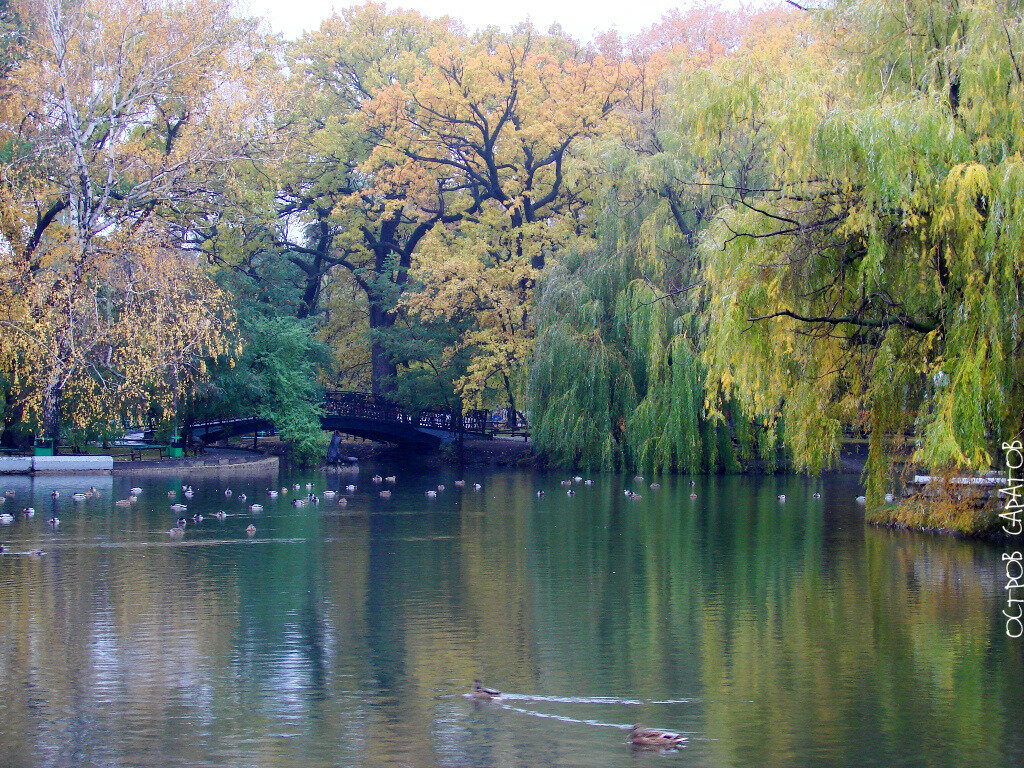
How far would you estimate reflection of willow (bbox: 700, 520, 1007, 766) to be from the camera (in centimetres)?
688

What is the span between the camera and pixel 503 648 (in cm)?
945

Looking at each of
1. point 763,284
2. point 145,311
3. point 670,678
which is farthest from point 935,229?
point 145,311

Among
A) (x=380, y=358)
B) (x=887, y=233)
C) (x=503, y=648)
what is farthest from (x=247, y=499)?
(x=380, y=358)

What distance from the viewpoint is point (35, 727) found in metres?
7.12

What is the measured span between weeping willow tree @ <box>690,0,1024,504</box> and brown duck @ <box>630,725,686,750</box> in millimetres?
7145

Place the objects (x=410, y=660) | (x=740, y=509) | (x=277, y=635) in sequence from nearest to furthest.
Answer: (x=410, y=660) → (x=277, y=635) → (x=740, y=509)

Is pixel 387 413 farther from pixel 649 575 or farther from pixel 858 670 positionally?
pixel 858 670

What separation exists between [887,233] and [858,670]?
6486mm

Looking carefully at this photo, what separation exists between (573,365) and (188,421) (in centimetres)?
1413

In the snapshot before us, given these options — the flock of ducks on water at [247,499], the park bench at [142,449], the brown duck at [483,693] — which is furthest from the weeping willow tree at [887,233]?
the park bench at [142,449]

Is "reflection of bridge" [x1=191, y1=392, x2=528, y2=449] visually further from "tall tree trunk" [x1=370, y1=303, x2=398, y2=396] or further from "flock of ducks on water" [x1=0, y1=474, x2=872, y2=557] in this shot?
"flock of ducks on water" [x1=0, y1=474, x2=872, y2=557]

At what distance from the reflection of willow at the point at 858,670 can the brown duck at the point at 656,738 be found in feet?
0.97

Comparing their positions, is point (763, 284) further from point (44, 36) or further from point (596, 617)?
point (44, 36)

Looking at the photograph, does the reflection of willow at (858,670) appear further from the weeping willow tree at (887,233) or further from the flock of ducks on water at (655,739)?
the weeping willow tree at (887,233)
